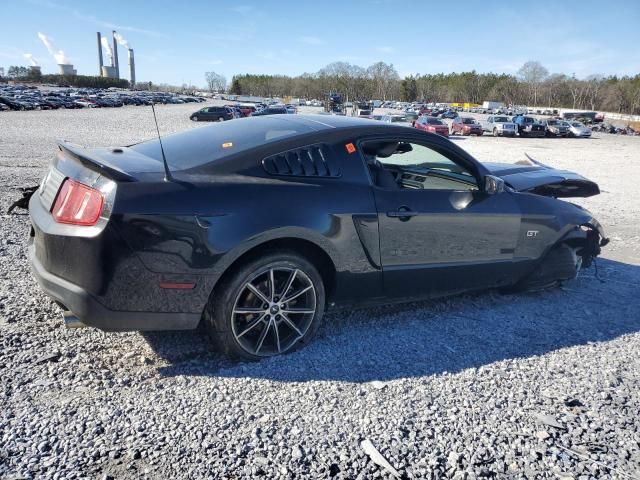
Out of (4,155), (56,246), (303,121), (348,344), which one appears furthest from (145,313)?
(4,155)

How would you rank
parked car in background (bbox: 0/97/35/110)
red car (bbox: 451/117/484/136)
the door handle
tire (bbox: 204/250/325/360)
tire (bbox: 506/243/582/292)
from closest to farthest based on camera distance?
tire (bbox: 204/250/325/360) → the door handle → tire (bbox: 506/243/582/292) → red car (bbox: 451/117/484/136) → parked car in background (bbox: 0/97/35/110)

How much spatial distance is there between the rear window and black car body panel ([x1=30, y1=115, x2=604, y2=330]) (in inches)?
0.6

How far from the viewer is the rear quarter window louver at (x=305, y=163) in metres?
3.26

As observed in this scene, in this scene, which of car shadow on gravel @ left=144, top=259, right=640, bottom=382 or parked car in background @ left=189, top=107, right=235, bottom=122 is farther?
parked car in background @ left=189, top=107, right=235, bottom=122

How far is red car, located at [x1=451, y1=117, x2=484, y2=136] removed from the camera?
3978cm

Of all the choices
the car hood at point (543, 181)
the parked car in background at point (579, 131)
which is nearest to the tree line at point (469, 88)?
the parked car in background at point (579, 131)

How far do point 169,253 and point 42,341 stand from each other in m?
1.20

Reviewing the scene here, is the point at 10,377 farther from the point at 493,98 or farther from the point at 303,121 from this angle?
the point at 493,98

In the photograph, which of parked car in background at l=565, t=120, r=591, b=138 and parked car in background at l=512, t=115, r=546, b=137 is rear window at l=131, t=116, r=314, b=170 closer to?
parked car in background at l=512, t=115, r=546, b=137

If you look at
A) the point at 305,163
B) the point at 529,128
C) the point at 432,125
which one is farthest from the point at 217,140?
the point at 529,128

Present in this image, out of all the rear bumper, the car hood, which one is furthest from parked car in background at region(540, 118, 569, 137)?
the rear bumper

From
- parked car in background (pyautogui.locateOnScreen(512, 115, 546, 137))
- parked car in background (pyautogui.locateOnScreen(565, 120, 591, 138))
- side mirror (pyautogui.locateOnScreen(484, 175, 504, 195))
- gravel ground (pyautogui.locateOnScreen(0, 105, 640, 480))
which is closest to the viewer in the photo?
gravel ground (pyautogui.locateOnScreen(0, 105, 640, 480))

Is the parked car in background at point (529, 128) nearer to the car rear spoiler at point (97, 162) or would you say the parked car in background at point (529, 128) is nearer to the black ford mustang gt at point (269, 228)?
the black ford mustang gt at point (269, 228)

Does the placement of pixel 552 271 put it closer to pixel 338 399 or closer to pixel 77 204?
pixel 338 399
